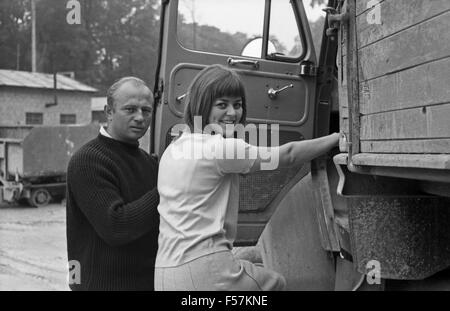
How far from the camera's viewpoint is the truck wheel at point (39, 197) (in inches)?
464

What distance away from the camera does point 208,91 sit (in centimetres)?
201

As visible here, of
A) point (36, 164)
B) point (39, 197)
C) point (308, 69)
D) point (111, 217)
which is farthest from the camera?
point (39, 197)

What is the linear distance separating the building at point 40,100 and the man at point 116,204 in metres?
17.6

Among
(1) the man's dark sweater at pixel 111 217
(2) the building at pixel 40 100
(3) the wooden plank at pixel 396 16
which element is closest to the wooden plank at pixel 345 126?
(3) the wooden plank at pixel 396 16

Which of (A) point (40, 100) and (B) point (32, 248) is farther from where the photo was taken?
(A) point (40, 100)

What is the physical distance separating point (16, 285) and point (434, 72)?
18.9 feet

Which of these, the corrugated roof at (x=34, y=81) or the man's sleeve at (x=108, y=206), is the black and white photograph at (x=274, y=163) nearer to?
the man's sleeve at (x=108, y=206)

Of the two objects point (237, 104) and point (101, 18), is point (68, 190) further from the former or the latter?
point (101, 18)

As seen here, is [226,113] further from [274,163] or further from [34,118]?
[34,118]

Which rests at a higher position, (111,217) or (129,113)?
(129,113)

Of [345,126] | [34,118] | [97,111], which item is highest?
[97,111]

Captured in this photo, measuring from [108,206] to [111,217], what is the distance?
0.16 ft

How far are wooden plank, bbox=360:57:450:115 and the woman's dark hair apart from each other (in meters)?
0.49

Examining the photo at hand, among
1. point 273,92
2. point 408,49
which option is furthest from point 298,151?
point 273,92
